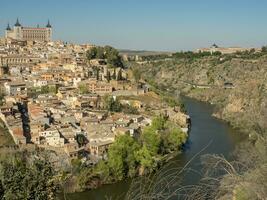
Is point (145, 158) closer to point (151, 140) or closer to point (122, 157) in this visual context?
point (122, 157)

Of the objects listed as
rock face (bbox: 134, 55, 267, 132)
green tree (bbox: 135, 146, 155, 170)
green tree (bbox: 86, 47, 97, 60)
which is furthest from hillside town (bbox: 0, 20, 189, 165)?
rock face (bbox: 134, 55, 267, 132)

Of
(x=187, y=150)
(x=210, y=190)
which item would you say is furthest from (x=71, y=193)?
(x=210, y=190)

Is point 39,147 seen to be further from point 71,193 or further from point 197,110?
point 197,110

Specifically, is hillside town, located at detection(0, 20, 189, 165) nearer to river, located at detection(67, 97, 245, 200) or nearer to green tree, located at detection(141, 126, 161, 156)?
green tree, located at detection(141, 126, 161, 156)

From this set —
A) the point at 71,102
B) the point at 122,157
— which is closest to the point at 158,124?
the point at 122,157

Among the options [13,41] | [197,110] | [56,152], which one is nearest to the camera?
[56,152]

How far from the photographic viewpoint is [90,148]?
1227 centimetres

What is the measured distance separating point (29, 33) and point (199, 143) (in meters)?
24.6

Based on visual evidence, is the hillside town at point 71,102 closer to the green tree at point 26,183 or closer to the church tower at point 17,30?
the church tower at point 17,30

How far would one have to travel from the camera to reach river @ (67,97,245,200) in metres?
9.69

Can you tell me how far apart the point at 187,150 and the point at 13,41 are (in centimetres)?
1935

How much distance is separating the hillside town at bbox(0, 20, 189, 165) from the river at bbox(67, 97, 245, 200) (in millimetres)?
938

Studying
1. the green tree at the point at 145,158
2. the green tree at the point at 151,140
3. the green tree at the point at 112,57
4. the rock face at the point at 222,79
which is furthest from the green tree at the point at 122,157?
the green tree at the point at 112,57

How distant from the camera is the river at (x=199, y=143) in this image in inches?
381
